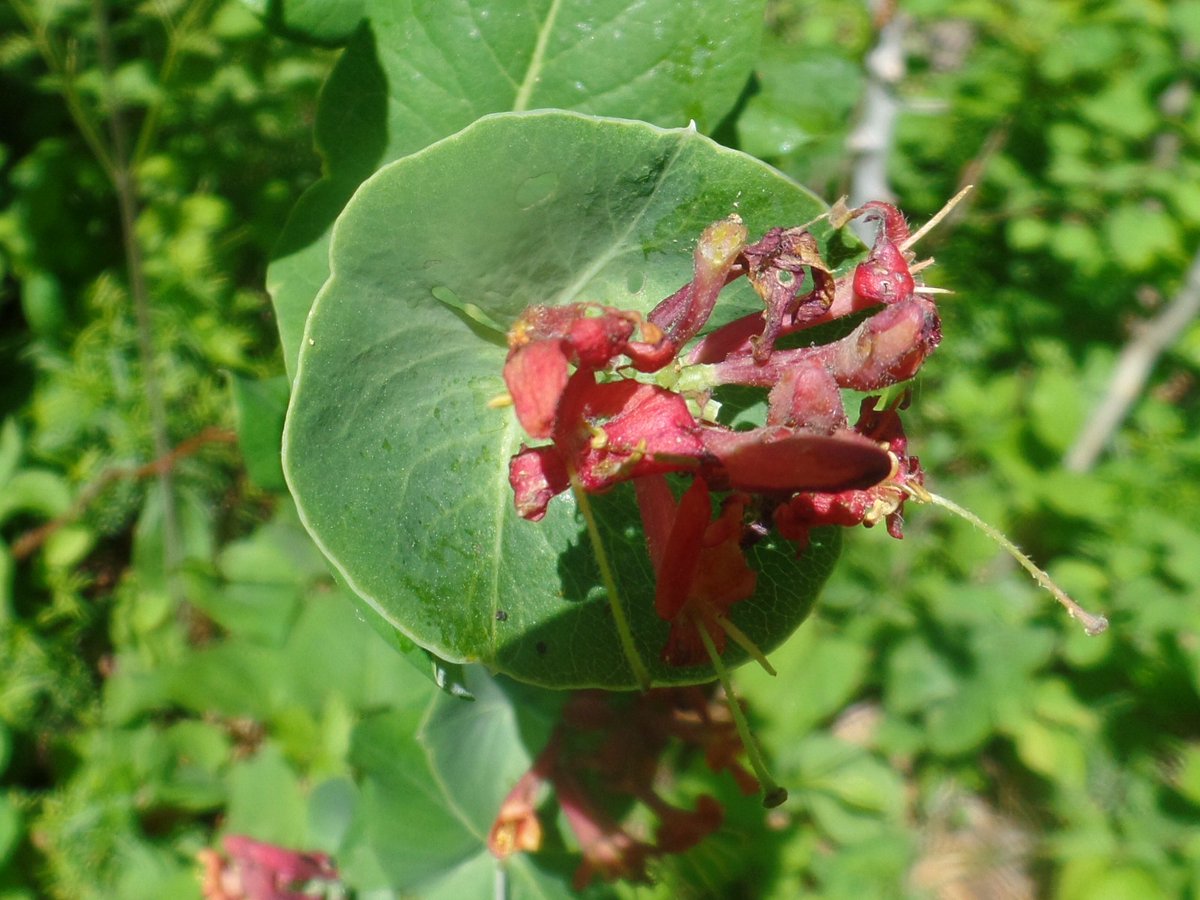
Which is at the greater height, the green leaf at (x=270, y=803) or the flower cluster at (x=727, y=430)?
the flower cluster at (x=727, y=430)

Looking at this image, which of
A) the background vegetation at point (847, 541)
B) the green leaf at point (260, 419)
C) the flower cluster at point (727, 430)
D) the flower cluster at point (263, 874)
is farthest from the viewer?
the background vegetation at point (847, 541)

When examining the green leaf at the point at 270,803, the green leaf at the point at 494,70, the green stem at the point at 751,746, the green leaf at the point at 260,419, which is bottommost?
the green leaf at the point at 270,803

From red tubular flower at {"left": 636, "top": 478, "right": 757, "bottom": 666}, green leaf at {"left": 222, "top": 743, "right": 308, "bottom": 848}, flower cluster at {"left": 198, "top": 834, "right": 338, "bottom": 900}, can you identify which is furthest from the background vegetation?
red tubular flower at {"left": 636, "top": 478, "right": 757, "bottom": 666}

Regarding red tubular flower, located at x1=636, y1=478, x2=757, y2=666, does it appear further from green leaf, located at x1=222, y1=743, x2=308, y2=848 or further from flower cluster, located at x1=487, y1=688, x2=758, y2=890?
green leaf, located at x1=222, y1=743, x2=308, y2=848

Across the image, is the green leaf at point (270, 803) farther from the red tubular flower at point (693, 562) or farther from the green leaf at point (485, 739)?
the red tubular flower at point (693, 562)

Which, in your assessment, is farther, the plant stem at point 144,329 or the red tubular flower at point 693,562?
the plant stem at point 144,329

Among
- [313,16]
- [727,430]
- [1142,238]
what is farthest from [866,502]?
[1142,238]

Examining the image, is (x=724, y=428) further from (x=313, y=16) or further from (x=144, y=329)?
(x=144, y=329)

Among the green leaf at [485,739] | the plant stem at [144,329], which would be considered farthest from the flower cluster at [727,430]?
the plant stem at [144,329]
